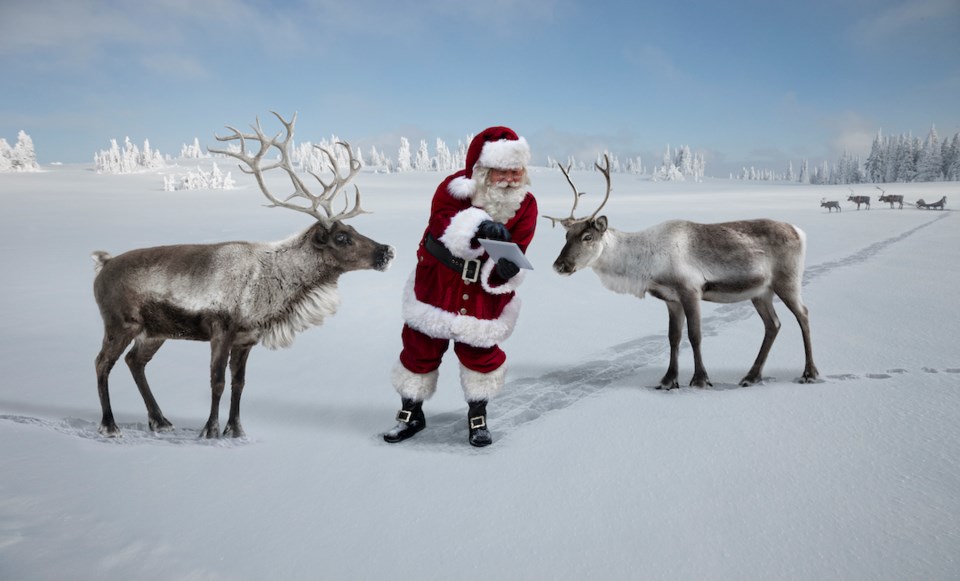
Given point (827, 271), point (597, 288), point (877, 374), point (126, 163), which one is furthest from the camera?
point (126, 163)

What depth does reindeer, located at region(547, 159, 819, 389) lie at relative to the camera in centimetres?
371

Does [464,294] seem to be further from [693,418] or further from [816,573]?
[816,573]

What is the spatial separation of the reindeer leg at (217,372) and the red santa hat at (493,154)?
1.53m

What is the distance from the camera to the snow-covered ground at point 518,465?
6.30 ft

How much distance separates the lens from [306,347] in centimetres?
461

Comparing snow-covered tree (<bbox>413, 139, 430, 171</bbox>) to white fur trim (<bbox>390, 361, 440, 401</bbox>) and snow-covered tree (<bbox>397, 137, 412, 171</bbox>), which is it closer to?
snow-covered tree (<bbox>397, 137, 412, 171</bbox>)

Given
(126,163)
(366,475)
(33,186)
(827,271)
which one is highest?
(126,163)

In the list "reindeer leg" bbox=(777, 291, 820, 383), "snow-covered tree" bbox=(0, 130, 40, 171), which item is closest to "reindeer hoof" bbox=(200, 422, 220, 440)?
"reindeer leg" bbox=(777, 291, 820, 383)

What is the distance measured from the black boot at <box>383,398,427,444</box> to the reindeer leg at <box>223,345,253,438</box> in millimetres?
831

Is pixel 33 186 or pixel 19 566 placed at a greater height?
pixel 33 186

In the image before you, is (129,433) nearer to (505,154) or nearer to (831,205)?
(505,154)

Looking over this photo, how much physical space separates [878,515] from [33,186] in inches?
1388

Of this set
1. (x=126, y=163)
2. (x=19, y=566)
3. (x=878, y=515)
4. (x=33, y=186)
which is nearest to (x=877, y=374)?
(x=878, y=515)

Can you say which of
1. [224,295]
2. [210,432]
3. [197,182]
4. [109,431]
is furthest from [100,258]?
[197,182]
